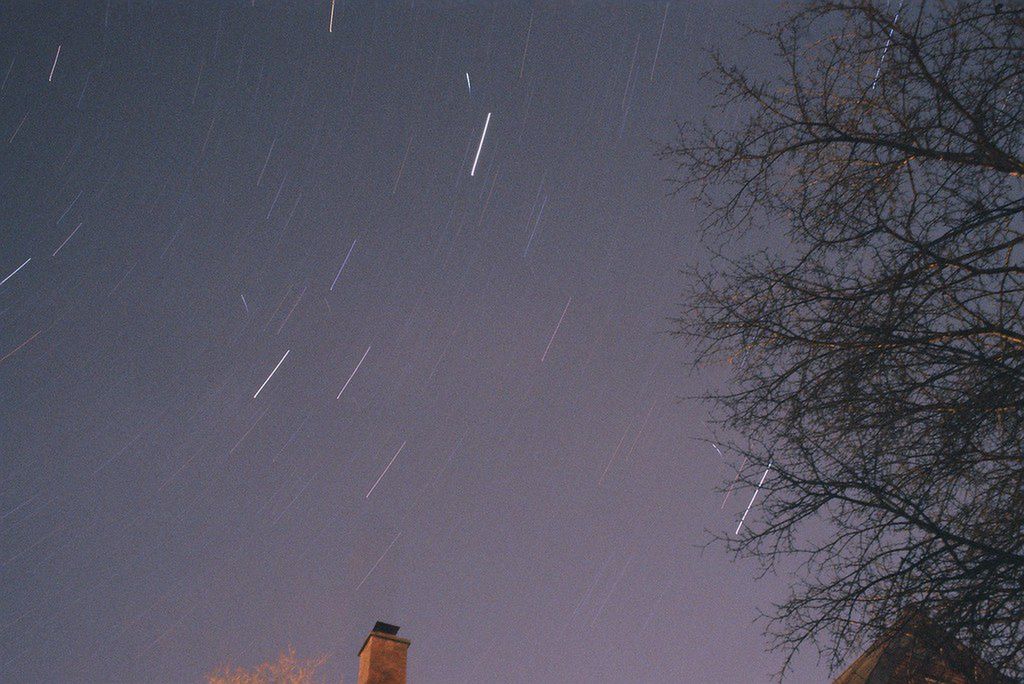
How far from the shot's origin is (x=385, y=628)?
42.2 ft

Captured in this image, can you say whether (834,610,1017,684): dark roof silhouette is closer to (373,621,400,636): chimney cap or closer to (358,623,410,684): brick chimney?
(358,623,410,684): brick chimney

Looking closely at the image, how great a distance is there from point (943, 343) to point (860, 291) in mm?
493

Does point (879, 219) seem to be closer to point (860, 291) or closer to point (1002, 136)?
point (860, 291)

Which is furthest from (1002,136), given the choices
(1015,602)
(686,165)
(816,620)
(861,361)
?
(816,620)

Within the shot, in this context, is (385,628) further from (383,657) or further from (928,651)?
(928,651)

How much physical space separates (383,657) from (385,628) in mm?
477

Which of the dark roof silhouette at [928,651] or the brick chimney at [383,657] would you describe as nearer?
the dark roof silhouette at [928,651]

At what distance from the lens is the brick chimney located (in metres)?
12.4

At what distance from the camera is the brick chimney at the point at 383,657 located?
12.4m

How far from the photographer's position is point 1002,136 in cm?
411

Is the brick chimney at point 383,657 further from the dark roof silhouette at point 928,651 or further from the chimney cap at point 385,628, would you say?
the dark roof silhouette at point 928,651

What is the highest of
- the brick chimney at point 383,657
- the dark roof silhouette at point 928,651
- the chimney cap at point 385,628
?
the chimney cap at point 385,628

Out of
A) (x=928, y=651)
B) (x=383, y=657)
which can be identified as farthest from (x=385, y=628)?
(x=928, y=651)

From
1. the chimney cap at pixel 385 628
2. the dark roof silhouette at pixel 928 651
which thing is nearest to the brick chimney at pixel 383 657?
the chimney cap at pixel 385 628
